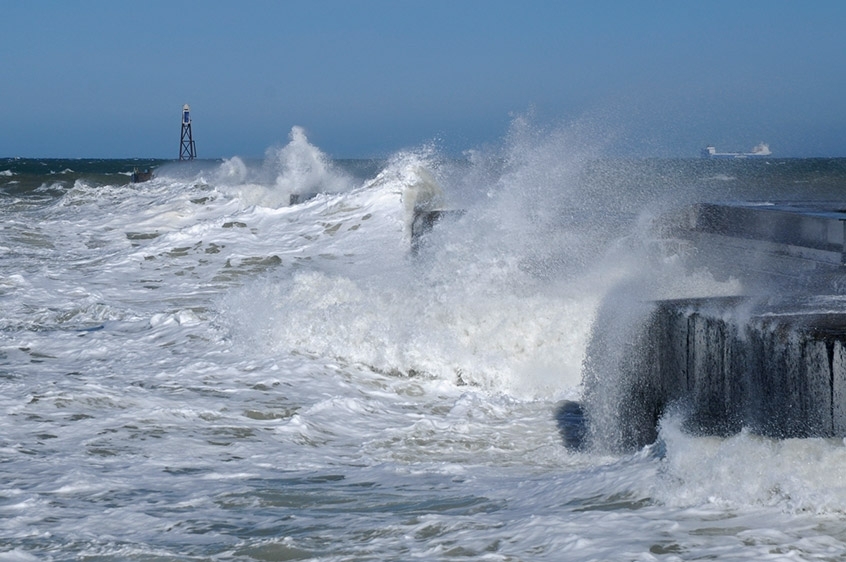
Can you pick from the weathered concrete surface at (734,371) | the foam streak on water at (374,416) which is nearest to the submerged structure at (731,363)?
the weathered concrete surface at (734,371)

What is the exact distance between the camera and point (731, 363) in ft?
14.1

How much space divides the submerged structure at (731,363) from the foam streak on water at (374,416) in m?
0.20

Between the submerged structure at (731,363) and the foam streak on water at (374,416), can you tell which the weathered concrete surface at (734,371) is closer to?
the submerged structure at (731,363)

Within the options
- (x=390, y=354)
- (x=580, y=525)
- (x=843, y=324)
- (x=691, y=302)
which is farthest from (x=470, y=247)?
(x=580, y=525)

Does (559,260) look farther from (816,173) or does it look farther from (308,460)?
(816,173)

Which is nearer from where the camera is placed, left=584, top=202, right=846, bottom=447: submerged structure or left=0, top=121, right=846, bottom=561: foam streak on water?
left=0, top=121, right=846, bottom=561: foam streak on water

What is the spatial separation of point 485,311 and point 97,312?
3761 millimetres

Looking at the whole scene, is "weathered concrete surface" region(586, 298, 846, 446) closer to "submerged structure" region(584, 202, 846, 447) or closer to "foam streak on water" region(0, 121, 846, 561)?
"submerged structure" region(584, 202, 846, 447)

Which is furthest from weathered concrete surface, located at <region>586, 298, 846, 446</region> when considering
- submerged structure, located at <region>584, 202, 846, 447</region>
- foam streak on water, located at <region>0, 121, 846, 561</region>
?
foam streak on water, located at <region>0, 121, 846, 561</region>

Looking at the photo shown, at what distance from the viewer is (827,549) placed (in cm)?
306

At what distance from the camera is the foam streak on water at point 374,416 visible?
11.4ft

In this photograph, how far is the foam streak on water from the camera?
3.47m

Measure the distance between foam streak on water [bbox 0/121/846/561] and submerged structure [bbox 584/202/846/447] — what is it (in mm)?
203

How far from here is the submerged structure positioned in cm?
390
